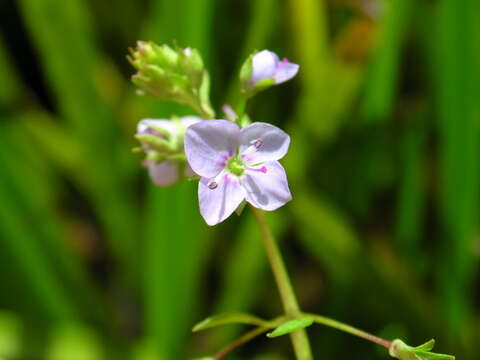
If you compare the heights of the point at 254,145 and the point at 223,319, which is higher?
the point at 254,145

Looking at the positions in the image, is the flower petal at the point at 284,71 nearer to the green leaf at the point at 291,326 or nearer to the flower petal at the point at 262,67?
the flower petal at the point at 262,67

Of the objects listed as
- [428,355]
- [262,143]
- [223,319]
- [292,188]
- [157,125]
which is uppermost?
[292,188]

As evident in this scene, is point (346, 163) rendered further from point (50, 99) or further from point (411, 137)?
point (50, 99)

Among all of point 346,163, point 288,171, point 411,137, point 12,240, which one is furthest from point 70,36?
point 411,137

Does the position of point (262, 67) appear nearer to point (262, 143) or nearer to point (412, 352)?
point (262, 143)

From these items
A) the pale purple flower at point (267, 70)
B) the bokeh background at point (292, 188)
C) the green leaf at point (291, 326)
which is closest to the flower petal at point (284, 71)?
the pale purple flower at point (267, 70)

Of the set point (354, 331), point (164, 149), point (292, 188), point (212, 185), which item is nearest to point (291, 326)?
point (354, 331)
